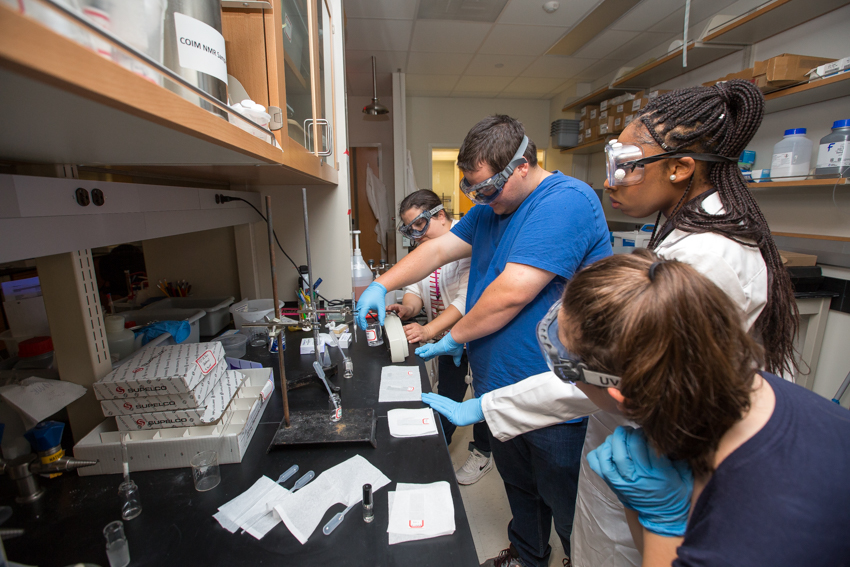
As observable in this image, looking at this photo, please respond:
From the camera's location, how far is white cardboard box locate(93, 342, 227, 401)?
827 millimetres

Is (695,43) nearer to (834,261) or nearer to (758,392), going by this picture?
(834,261)

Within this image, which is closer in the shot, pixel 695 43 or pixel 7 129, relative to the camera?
pixel 7 129

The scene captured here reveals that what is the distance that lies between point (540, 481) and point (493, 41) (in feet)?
11.5

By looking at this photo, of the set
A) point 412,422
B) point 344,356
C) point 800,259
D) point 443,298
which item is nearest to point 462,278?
point 443,298

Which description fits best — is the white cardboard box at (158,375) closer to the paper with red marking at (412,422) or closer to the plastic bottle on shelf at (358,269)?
the paper with red marking at (412,422)

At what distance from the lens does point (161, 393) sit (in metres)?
0.84

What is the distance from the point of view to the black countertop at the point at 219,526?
0.65m

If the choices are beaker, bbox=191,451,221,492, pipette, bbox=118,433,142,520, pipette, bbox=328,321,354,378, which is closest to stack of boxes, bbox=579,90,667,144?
pipette, bbox=328,321,354,378

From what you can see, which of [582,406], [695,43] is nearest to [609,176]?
[582,406]

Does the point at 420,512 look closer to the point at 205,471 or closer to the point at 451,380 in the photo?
the point at 205,471

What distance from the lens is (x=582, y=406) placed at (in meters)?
0.96

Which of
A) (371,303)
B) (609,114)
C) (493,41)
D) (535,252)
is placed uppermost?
(493,41)

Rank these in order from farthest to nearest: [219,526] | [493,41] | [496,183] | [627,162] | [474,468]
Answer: [493,41] → [474,468] → [496,183] → [627,162] → [219,526]

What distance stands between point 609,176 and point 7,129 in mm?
1145
